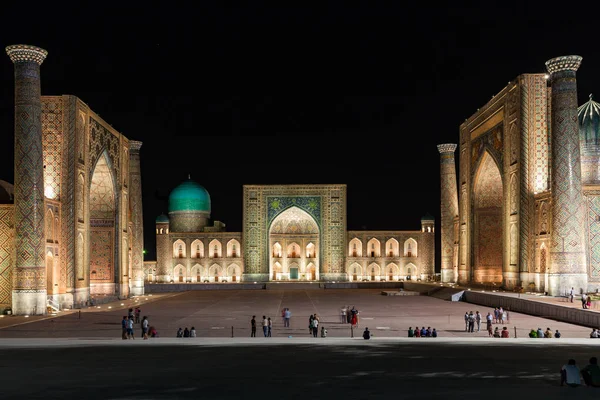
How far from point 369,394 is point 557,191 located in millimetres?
14898

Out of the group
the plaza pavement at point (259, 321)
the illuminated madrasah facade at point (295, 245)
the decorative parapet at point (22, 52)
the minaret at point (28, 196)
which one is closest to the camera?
the plaza pavement at point (259, 321)

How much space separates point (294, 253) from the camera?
43.1m

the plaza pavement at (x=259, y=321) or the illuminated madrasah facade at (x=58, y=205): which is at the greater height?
the illuminated madrasah facade at (x=58, y=205)

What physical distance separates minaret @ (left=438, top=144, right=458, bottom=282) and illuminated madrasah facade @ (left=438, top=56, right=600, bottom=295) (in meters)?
2.33

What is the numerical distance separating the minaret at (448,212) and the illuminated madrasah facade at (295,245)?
7.63 meters

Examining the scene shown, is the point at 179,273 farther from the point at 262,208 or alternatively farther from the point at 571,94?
the point at 571,94

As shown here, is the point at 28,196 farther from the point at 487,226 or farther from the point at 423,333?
the point at 487,226

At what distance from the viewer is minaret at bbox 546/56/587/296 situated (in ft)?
66.8

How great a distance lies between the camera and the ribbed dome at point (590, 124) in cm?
2478

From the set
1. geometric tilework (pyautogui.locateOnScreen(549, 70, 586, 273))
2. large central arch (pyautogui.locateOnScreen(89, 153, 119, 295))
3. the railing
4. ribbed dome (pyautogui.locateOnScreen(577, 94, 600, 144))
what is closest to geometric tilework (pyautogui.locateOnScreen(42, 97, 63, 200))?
the railing

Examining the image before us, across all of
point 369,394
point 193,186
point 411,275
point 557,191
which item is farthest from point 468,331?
point 193,186

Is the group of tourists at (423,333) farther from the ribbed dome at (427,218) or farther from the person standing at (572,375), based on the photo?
the ribbed dome at (427,218)

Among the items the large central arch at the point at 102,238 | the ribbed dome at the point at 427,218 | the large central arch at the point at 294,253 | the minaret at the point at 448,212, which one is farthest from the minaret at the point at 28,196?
the ribbed dome at the point at 427,218

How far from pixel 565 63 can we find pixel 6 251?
57.8 feet
